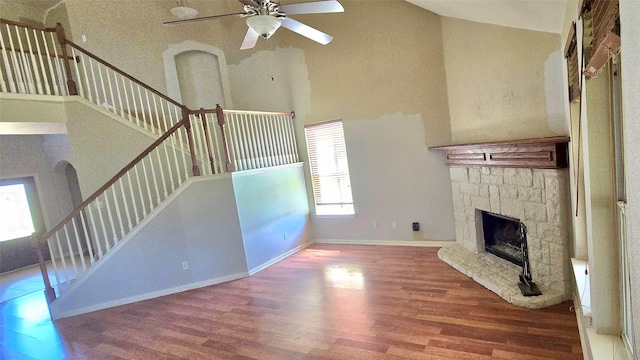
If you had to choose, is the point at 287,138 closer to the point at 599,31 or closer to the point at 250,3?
the point at 250,3

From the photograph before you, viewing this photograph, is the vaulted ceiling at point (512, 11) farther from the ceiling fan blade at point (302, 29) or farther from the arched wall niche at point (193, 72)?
the arched wall niche at point (193, 72)

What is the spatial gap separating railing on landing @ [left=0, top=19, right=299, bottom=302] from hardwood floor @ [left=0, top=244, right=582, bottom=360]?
102cm

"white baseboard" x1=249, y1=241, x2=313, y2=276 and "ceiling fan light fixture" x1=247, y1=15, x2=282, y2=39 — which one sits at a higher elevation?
"ceiling fan light fixture" x1=247, y1=15, x2=282, y2=39

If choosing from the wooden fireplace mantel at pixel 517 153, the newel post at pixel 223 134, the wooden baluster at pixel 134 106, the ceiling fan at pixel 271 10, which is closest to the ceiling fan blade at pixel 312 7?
the ceiling fan at pixel 271 10

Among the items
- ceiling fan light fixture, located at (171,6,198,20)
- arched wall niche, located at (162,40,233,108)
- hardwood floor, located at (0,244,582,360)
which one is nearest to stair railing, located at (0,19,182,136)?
arched wall niche, located at (162,40,233,108)

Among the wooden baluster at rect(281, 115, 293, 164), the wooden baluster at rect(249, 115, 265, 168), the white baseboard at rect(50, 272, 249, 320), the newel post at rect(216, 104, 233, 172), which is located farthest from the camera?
the wooden baluster at rect(281, 115, 293, 164)

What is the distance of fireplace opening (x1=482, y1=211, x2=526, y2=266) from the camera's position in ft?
12.0

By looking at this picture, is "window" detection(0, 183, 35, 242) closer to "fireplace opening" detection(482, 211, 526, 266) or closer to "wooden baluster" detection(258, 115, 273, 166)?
"wooden baluster" detection(258, 115, 273, 166)

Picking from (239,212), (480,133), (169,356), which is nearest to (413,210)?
(480,133)

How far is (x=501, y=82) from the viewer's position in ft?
11.4

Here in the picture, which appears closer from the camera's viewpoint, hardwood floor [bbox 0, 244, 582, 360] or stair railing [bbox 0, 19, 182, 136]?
hardwood floor [bbox 0, 244, 582, 360]

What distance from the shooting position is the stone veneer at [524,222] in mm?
2811

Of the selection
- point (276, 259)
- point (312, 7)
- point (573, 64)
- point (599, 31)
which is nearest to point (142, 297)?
point (276, 259)

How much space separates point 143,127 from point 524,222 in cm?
515
